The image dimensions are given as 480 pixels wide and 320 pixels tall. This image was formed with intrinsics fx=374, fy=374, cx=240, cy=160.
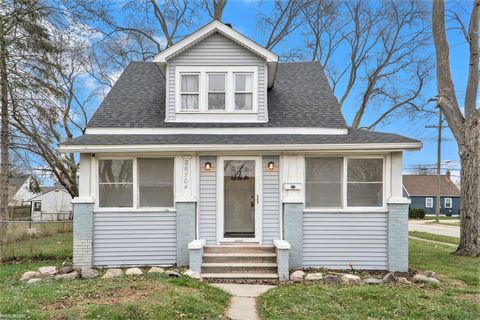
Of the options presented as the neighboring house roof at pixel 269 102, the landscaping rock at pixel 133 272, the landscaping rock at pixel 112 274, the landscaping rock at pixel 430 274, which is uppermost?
the neighboring house roof at pixel 269 102

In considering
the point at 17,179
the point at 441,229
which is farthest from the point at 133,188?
the point at 441,229

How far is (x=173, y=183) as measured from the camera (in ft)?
30.1

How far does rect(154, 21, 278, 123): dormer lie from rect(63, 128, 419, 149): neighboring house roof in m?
0.86

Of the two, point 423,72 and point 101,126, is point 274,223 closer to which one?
point 101,126

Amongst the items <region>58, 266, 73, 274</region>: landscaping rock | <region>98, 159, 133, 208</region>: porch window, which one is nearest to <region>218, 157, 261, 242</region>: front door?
<region>98, 159, 133, 208</region>: porch window

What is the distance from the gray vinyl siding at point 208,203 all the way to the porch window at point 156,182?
765mm

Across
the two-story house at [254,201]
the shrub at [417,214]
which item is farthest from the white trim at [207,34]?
the shrub at [417,214]

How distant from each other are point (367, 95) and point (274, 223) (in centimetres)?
1710

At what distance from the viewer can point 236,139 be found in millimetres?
9234

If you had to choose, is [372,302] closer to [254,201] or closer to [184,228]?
[254,201]

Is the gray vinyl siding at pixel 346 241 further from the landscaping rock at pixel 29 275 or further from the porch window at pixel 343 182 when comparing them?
the landscaping rock at pixel 29 275

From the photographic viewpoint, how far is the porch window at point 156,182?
918 centimetres

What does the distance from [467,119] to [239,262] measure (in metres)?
8.39

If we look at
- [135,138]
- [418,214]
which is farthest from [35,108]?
[418,214]
